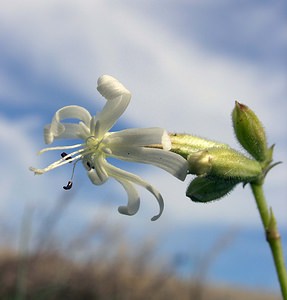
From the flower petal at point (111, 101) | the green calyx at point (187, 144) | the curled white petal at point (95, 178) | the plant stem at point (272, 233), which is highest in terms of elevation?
the flower petal at point (111, 101)

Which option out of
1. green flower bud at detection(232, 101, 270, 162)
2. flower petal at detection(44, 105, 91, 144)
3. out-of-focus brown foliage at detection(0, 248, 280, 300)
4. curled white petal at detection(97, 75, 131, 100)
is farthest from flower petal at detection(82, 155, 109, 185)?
out-of-focus brown foliage at detection(0, 248, 280, 300)

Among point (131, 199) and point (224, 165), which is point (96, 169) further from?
point (224, 165)

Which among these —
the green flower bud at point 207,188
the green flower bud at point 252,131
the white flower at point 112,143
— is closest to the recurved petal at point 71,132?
the white flower at point 112,143

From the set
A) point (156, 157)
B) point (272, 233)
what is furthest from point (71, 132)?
point (272, 233)

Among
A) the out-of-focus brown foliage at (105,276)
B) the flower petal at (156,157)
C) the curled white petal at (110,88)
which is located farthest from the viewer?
the out-of-focus brown foliage at (105,276)

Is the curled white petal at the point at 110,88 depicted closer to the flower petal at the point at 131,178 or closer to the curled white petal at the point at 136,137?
the curled white petal at the point at 136,137

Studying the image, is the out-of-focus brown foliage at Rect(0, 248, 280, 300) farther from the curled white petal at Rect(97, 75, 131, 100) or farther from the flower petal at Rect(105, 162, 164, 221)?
the curled white petal at Rect(97, 75, 131, 100)

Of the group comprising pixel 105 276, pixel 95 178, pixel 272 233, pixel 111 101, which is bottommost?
pixel 272 233
